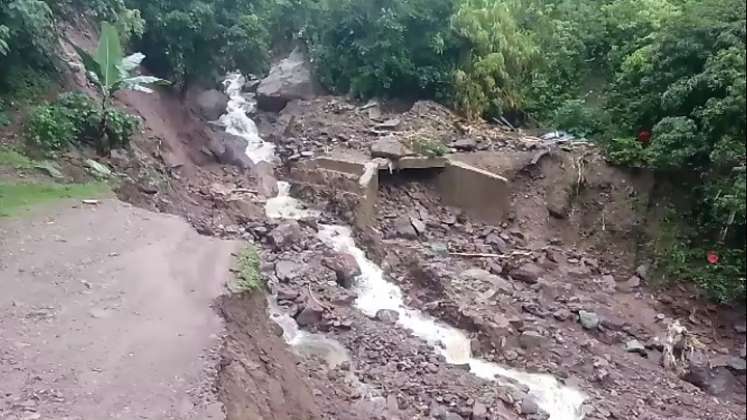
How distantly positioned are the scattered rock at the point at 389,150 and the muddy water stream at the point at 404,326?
1.78 metres

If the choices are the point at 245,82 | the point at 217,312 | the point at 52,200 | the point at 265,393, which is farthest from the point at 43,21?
the point at 245,82

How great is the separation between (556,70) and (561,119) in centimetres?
189

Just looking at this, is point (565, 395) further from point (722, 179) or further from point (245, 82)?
point (245, 82)

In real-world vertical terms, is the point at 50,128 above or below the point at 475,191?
above

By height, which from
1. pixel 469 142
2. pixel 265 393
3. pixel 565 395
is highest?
pixel 469 142

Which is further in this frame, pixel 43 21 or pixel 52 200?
pixel 43 21

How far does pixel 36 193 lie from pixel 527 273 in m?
7.93

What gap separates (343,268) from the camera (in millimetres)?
11961

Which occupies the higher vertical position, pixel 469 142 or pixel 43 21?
pixel 43 21

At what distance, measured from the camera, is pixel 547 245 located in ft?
42.2

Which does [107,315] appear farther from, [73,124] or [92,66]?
[92,66]

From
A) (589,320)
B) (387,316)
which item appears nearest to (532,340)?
(589,320)

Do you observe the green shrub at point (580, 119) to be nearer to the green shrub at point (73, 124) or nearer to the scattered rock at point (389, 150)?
the scattered rock at point (389, 150)

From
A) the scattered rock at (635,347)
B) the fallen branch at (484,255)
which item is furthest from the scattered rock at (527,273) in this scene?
the scattered rock at (635,347)
